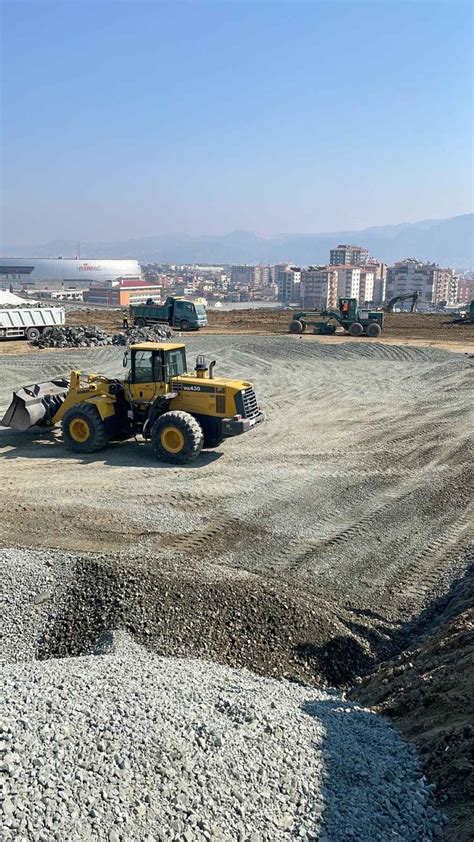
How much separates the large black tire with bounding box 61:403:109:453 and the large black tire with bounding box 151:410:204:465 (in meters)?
1.14

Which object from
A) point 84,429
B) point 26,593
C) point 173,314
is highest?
point 173,314

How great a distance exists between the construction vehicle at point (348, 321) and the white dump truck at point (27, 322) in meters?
11.6

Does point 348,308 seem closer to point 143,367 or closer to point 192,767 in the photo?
point 143,367

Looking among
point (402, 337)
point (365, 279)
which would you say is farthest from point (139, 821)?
point (365, 279)

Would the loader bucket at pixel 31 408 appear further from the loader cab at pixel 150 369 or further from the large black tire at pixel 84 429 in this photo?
the loader cab at pixel 150 369

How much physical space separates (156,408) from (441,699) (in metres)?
8.86

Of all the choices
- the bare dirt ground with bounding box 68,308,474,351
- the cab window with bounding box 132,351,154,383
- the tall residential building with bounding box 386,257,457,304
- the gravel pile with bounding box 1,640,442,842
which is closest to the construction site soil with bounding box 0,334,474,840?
the gravel pile with bounding box 1,640,442,842

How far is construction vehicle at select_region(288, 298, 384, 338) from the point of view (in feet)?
112

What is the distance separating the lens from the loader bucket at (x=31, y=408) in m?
14.6

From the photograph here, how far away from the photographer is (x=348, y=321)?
113 ft

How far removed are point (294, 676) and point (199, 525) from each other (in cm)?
383

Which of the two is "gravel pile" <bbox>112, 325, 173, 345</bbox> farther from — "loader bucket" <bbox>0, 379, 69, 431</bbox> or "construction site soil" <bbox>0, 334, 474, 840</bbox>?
"loader bucket" <bbox>0, 379, 69, 431</bbox>

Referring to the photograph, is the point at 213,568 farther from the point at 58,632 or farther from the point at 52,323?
the point at 52,323

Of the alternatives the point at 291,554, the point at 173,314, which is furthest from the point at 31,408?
the point at 173,314
